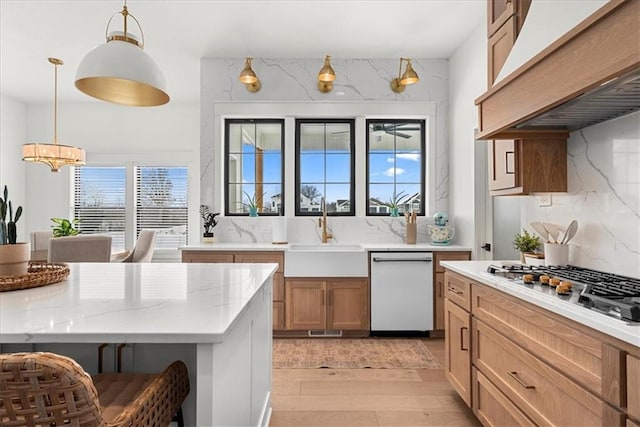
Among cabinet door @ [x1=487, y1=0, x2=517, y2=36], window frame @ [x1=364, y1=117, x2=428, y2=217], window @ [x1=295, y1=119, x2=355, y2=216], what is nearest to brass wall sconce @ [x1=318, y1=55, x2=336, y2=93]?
window @ [x1=295, y1=119, x2=355, y2=216]

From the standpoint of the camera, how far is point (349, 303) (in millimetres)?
3662

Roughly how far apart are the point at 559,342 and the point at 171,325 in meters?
1.32

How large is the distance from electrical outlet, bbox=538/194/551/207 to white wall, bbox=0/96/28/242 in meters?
6.44

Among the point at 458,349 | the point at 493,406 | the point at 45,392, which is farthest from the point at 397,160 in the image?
the point at 45,392

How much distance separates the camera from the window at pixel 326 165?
4.37 meters

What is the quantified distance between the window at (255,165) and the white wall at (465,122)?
6.37 feet

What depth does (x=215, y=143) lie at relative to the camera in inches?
165

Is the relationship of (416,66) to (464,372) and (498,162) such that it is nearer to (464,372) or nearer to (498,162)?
(498,162)

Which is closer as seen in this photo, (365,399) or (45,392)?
(45,392)

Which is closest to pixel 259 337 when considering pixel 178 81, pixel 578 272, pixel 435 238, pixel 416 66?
pixel 578 272

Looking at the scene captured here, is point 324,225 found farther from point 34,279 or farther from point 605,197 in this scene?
point 34,279

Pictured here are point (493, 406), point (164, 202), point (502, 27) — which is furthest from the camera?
point (164, 202)

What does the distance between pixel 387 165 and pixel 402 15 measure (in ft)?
5.30

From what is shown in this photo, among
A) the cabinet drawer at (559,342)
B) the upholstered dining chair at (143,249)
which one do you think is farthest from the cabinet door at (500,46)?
the upholstered dining chair at (143,249)
